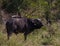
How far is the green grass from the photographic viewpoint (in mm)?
10483

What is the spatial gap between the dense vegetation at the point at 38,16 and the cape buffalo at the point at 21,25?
0.91 ft

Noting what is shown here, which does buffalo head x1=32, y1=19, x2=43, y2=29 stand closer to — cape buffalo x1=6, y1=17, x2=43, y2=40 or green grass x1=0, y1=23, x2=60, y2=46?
cape buffalo x1=6, y1=17, x2=43, y2=40

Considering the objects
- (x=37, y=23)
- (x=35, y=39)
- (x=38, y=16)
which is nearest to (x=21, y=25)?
(x=37, y=23)

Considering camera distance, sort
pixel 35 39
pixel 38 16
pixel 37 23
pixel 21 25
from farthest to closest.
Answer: pixel 38 16 < pixel 37 23 < pixel 21 25 < pixel 35 39

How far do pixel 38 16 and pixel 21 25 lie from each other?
372 cm

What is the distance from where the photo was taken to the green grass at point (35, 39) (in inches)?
413

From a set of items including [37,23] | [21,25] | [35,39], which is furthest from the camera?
[37,23]

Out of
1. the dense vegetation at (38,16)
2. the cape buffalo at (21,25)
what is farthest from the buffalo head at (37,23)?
the dense vegetation at (38,16)

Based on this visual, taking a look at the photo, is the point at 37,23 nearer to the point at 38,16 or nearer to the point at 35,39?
the point at 35,39

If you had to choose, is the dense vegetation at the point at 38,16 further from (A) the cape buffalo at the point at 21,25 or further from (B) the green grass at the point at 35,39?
(A) the cape buffalo at the point at 21,25

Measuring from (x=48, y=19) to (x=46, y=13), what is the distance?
A: 15.4 inches

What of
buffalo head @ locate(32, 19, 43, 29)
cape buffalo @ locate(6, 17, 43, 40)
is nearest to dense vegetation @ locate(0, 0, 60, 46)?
cape buffalo @ locate(6, 17, 43, 40)

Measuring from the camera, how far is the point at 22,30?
1272cm

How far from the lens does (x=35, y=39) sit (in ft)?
39.9
